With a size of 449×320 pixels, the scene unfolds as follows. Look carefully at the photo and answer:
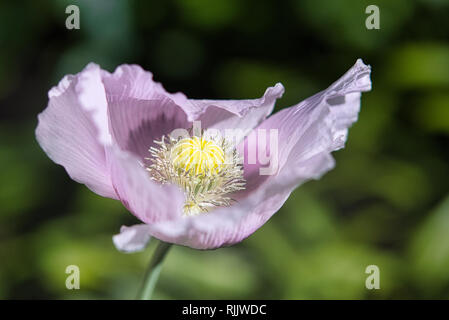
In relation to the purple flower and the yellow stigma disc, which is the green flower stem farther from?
the yellow stigma disc

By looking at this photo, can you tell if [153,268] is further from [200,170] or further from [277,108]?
[277,108]

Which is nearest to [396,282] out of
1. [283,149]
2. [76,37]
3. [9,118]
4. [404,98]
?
[404,98]

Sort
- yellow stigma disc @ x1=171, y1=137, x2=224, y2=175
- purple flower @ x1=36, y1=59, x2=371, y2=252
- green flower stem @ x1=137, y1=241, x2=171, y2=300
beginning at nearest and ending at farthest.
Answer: purple flower @ x1=36, y1=59, x2=371, y2=252 < green flower stem @ x1=137, y1=241, x2=171, y2=300 < yellow stigma disc @ x1=171, y1=137, x2=224, y2=175

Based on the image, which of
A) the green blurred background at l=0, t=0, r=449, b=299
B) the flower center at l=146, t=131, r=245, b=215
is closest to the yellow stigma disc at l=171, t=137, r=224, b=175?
the flower center at l=146, t=131, r=245, b=215

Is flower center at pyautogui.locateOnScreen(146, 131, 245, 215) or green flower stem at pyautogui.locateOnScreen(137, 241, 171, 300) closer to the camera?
green flower stem at pyautogui.locateOnScreen(137, 241, 171, 300)

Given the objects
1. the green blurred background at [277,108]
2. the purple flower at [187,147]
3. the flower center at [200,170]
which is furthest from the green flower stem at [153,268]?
the green blurred background at [277,108]

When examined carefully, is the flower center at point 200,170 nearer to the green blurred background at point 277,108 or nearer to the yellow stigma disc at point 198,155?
the yellow stigma disc at point 198,155
